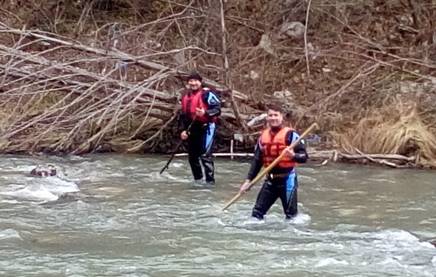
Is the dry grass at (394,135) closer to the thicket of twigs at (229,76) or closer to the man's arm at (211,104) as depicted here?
the thicket of twigs at (229,76)

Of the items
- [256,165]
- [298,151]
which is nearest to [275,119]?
[298,151]

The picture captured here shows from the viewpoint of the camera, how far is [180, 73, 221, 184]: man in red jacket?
43.7 ft

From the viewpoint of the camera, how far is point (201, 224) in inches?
420

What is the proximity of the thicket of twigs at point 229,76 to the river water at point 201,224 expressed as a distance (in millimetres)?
908

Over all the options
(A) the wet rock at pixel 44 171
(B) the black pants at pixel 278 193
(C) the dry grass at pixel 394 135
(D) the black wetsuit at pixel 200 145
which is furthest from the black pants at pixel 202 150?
(C) the dry grass at pixel 394 135

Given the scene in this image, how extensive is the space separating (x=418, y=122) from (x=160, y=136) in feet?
13.5

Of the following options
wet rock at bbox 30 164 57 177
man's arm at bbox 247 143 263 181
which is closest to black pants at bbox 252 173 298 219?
man's arm at bbox 247 143 263 181

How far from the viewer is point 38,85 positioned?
15.8 m

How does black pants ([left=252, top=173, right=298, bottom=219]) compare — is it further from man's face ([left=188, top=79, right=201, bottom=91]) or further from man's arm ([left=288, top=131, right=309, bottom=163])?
man's face ([left=188, top=79, right=201, bottom=91])

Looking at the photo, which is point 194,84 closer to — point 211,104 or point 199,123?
point 211,104

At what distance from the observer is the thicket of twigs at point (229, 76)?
15.6m

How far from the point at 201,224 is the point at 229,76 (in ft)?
19.0

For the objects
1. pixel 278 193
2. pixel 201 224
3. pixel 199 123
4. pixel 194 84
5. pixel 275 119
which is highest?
pixel 194 84

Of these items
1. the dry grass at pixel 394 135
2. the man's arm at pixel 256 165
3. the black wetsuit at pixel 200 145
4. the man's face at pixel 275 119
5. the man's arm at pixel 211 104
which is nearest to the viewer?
the man's face at pixel 275 119
